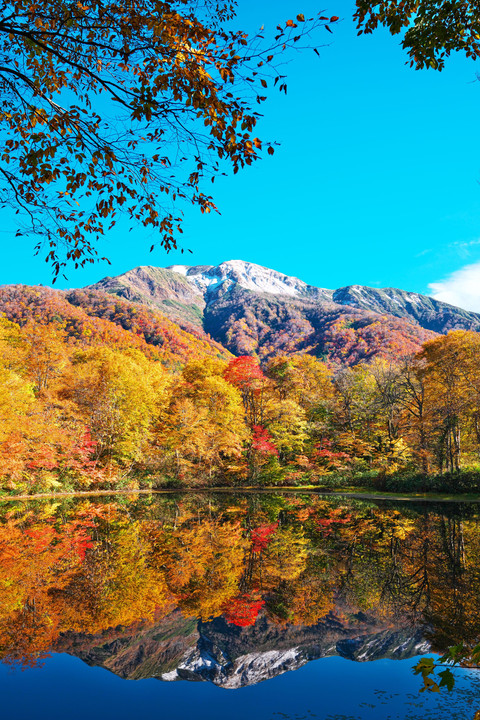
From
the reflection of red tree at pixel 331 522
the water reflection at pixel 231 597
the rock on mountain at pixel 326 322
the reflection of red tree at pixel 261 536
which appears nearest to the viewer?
the water reflection at pixel 231 597

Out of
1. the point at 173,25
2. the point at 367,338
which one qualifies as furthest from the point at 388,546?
the point at 367,338

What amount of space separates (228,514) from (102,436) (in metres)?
14.5

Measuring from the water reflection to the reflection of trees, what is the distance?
0.03 meters

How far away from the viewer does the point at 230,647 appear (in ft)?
16.3

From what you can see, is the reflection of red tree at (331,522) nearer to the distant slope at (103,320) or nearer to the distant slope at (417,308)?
the distant slope at (103,320)

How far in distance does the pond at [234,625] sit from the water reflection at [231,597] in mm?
25

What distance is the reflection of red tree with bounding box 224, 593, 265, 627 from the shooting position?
555cm

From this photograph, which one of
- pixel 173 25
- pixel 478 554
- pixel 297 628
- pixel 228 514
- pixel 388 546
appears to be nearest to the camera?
pixel 173 25

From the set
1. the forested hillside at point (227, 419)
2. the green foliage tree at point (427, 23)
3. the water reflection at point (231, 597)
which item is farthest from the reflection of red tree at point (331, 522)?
the green foliage tree at point (427, 23)

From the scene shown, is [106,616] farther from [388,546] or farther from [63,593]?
[388,546]

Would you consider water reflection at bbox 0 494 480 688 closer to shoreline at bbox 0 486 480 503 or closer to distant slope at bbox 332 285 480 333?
shoreline at bbox 0 486 480 503

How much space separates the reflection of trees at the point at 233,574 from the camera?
561 centimetres

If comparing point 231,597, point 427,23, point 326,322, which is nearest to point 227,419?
point 231,597

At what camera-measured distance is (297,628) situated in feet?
17.7
